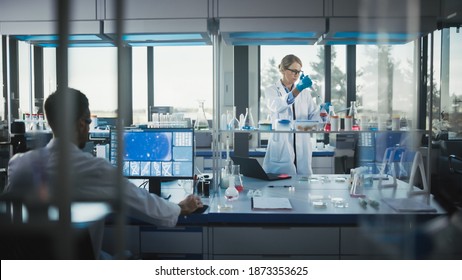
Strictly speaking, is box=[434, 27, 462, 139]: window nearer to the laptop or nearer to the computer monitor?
the laptop

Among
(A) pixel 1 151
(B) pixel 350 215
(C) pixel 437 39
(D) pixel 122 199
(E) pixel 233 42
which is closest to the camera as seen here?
(D) pixel 122 199

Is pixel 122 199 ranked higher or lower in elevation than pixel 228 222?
higher

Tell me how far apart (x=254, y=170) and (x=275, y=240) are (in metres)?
0.75

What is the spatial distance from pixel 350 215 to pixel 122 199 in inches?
49.1

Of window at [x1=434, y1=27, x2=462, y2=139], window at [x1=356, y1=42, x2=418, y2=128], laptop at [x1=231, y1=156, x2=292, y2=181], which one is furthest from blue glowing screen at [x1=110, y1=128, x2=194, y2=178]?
window at [x1=434, y1=27, x2=462, y2=139]

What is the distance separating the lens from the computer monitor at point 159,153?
5.96ft

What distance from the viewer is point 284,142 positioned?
2.88 meters

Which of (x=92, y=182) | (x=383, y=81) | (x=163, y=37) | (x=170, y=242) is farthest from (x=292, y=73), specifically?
(x=383, y=81)

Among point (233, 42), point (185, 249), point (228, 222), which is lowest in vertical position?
point (185, 249)

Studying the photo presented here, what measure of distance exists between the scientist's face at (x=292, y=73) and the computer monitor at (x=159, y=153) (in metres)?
1.17

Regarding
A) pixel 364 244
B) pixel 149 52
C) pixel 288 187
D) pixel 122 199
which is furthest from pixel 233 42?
pixel 149 52

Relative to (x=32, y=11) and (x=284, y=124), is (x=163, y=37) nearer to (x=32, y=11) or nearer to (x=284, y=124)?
(x=32, y=11)

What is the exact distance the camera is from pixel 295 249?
1.63m
